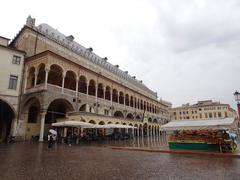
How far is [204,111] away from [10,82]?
234 ft

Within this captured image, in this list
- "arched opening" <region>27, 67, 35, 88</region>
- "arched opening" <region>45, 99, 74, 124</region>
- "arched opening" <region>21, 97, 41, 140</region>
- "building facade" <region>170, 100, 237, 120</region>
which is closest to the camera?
"arched opening" <region>21, 97, 41, 140</region>

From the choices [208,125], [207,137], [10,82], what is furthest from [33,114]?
[208,125]

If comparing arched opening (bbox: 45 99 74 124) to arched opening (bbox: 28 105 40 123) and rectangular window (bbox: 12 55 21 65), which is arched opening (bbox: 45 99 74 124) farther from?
rectangular window (bbox: 12 55 21 65)

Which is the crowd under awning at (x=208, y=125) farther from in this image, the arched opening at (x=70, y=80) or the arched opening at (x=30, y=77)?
the arched opening at (x=30, y=77)

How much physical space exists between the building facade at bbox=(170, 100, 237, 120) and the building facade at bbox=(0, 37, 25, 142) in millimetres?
67714

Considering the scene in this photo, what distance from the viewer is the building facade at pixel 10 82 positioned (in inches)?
835

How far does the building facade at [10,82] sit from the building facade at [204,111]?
6771cm

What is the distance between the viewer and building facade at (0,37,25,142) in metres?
21.2

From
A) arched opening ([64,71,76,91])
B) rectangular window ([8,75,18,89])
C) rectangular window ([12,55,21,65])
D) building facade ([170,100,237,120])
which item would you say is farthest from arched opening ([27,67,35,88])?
building facade ([170,100,237,120])

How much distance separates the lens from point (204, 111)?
75125mm

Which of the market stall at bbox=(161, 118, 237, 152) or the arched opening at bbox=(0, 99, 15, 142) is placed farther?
the arched opening at bbox=(0, 99, 15, 142)

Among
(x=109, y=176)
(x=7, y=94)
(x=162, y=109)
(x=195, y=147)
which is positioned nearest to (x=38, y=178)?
(x=109, y=176)

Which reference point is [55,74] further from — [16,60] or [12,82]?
[12,82]

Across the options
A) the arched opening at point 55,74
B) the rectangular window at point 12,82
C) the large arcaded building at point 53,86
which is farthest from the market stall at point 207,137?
the rectangular window at point 12,82
